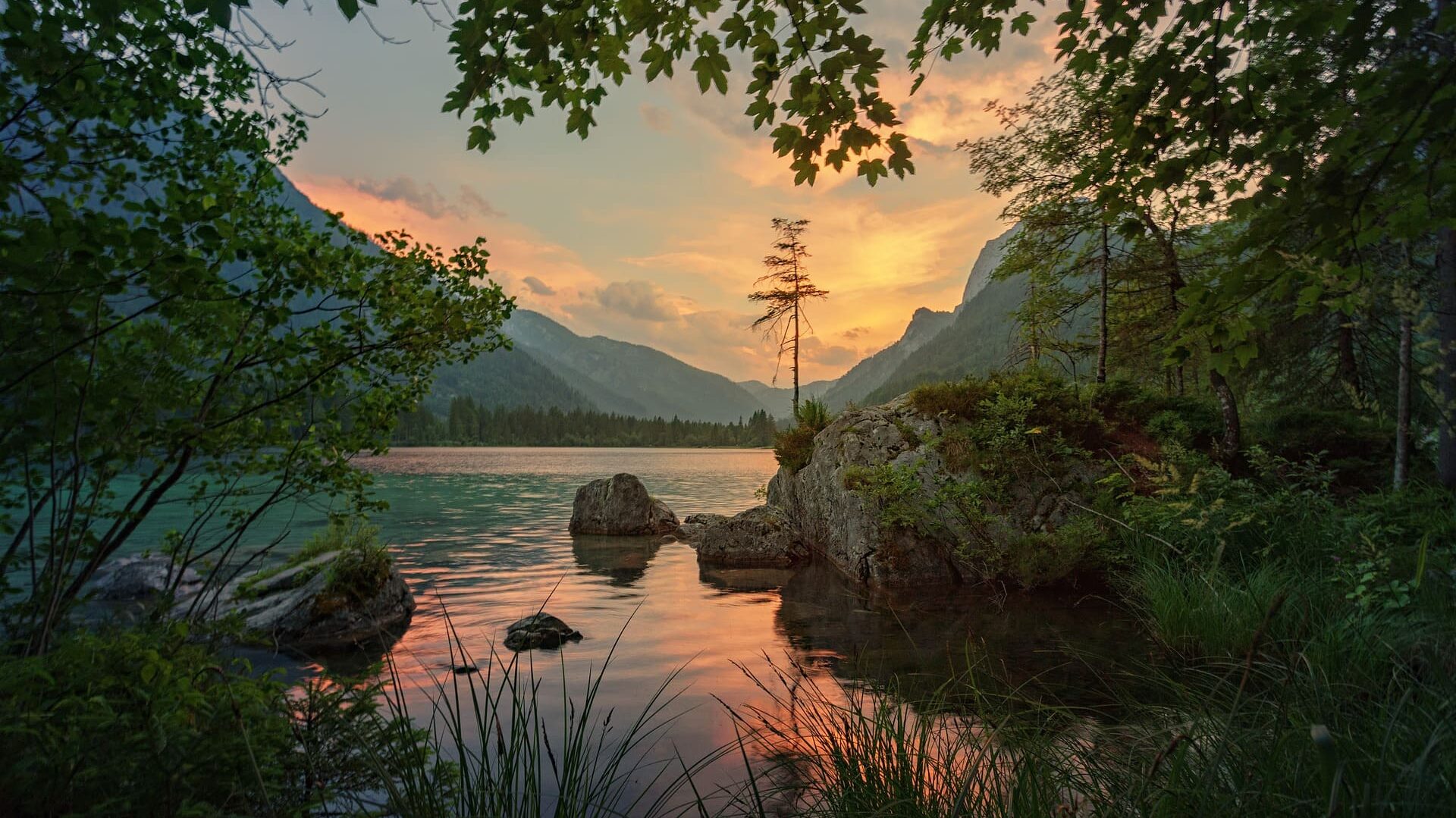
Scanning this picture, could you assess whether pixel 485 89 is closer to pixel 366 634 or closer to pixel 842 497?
pixel 366 634

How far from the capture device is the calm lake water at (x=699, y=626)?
6621 millimetres

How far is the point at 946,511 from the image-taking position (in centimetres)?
1130

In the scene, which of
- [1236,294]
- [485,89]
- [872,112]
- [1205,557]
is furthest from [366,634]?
[1205,557]

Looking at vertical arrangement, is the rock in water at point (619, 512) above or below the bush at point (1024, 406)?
below

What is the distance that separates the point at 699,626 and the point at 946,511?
4.71m

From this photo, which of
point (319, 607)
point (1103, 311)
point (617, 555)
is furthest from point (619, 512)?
point (1103, 311)

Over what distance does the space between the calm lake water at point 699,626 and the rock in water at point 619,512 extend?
5.51 ft

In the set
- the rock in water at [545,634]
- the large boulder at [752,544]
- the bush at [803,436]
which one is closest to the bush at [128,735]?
the rock in water at [545,634]

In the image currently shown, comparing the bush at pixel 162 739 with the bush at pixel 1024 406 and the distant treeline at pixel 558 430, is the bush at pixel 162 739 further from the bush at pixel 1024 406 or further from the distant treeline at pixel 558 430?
the distant treeline at pixel 558 430

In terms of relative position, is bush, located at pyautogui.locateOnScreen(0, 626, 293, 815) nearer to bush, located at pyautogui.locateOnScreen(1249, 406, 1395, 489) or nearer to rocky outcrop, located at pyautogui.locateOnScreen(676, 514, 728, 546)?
rocky outcrop, located at pyautogui.locateOnScreen(676, 514, 728, 546)

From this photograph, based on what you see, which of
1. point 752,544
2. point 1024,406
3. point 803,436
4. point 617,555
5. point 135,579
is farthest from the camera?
point 803,436

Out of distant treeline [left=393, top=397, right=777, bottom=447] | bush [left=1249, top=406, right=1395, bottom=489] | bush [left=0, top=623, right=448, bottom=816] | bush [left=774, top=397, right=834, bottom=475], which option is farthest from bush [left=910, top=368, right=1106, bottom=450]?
distant treeline [left=393, top=397, right=777, bottom=447]

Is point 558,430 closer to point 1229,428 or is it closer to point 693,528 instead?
point 693,528

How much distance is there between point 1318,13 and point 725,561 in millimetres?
12787
